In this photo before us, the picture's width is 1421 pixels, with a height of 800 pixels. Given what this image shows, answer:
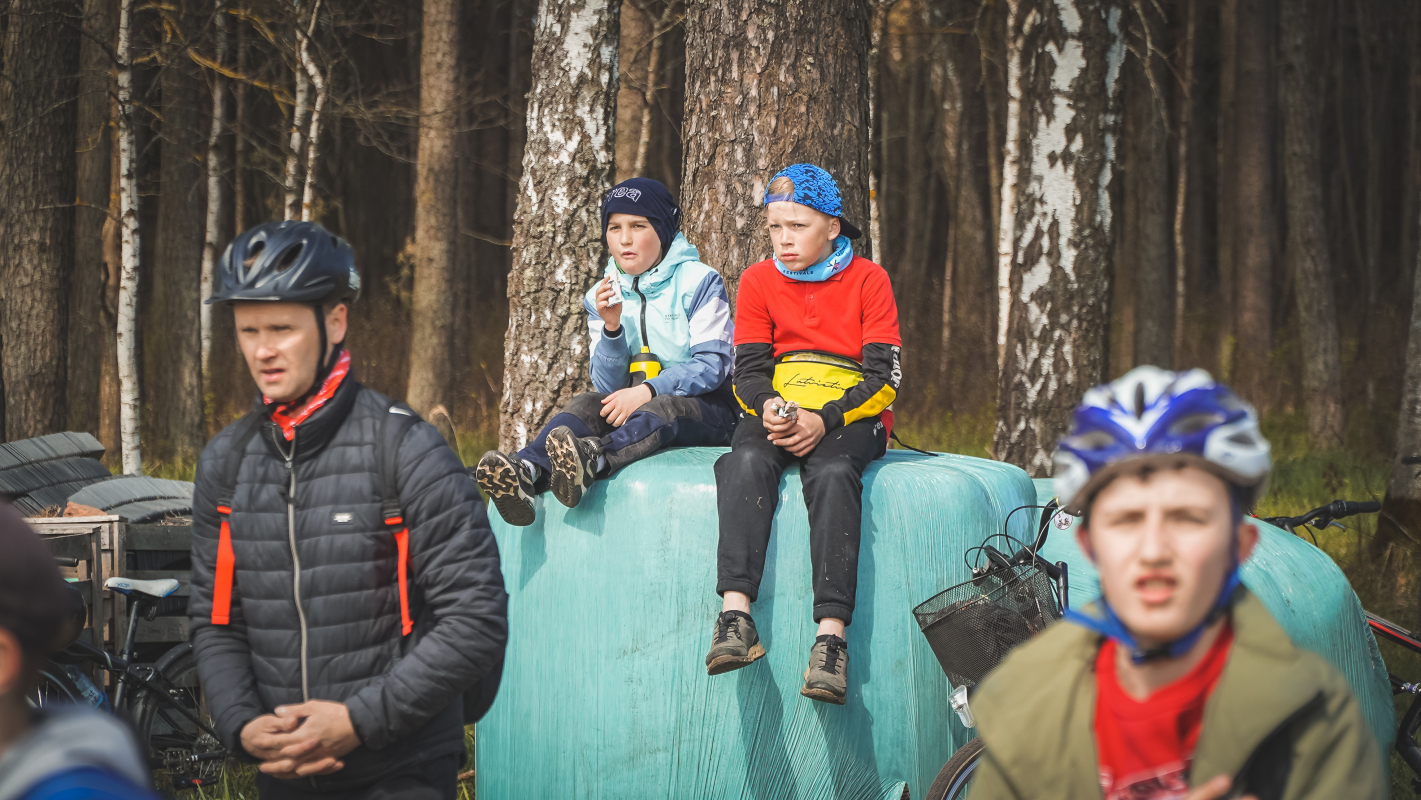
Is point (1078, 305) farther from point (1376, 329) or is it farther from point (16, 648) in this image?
point (1376, 329)

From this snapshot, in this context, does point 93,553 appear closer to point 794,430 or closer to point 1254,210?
point 794,430

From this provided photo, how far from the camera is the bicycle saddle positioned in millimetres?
5586

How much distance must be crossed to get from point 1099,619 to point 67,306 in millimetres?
9740

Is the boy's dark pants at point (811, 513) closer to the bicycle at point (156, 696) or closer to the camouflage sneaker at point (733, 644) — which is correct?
the camouflage sneaker at point (733, 644)

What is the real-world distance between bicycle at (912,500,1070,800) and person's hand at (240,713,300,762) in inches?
78.4

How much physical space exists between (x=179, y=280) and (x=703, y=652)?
1148cm

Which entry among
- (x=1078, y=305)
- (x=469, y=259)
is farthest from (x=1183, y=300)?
(x=1078, y=305)

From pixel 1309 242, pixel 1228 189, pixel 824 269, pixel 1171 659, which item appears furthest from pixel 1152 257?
pixel 1171 659

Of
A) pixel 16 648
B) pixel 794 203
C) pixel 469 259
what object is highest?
pixel 469 259

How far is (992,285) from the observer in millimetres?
22500

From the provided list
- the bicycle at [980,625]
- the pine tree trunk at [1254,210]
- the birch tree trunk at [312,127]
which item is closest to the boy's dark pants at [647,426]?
the bicycle at [980,625]

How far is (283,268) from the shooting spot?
2.69 metres

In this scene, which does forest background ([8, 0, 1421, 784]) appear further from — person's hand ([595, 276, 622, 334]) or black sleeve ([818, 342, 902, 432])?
black sleeve ([818, 342, 902, 432])

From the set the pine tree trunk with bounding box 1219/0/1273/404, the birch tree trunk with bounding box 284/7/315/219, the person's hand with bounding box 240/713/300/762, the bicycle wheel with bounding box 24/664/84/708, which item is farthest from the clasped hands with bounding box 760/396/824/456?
the pine tree trunk with bounding box 1219/0/1273/404
